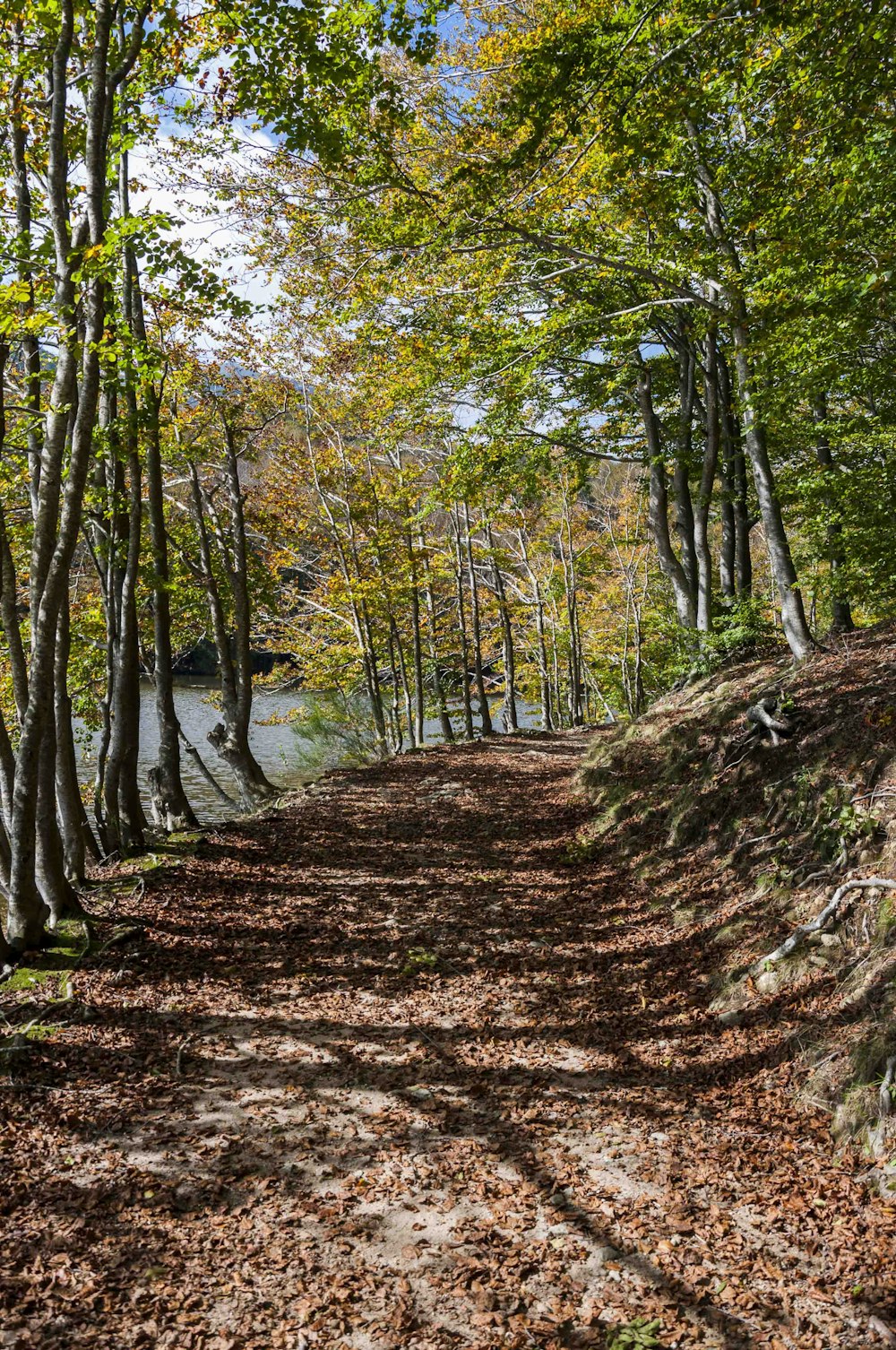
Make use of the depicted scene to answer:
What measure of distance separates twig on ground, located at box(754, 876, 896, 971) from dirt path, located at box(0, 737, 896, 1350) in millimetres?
446

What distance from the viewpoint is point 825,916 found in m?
4.69

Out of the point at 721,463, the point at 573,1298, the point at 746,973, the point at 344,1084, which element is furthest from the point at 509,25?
the point at 573,1298

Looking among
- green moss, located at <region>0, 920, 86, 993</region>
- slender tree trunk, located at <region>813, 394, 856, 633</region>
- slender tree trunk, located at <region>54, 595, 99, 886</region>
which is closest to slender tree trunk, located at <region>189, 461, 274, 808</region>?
slender tree trunk, located at <region>54, 595, 99, 886</region>

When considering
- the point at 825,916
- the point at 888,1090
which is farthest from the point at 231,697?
the point at 888,1090

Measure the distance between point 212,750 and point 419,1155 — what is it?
84.9ft

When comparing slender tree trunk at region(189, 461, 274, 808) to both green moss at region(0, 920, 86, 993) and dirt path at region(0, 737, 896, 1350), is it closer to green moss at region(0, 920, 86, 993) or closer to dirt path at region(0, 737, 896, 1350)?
dirt path at region(0, 737, 896, 1350)

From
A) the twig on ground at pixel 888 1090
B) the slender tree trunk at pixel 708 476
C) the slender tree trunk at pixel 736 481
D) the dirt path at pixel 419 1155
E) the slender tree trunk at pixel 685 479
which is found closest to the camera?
the dirt path at pixel 419 1155

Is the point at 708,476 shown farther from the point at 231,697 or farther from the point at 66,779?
the point at 66,779

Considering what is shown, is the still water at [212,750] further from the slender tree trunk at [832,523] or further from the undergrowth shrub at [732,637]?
the slender tree trunk at [832,523]

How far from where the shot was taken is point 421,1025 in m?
5.19

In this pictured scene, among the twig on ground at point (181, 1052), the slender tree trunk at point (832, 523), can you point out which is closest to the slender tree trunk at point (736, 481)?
the slender tree trunk at point (832, 523)

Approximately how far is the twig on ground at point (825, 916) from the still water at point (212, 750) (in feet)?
38.8

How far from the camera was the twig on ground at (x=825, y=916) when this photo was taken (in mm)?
4472

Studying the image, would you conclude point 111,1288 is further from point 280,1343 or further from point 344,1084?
point 344,1084
